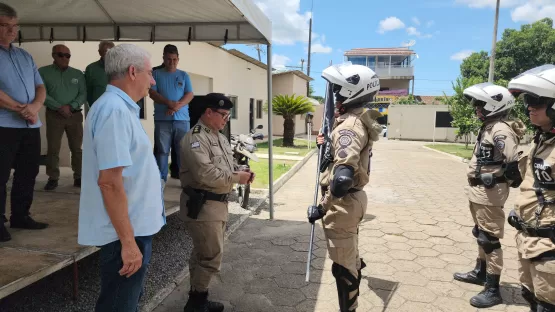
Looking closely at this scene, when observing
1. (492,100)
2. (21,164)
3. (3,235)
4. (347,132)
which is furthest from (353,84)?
(3,235)

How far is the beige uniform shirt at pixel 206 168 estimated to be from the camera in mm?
2752

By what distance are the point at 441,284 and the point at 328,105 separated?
6.78 ft

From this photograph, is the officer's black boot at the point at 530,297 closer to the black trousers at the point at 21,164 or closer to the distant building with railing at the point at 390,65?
the black trousers at the point at 21,164

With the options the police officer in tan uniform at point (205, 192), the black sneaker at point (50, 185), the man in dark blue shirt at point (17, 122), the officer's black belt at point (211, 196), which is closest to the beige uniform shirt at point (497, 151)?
the police officer in tan uniform at point (205, 192)

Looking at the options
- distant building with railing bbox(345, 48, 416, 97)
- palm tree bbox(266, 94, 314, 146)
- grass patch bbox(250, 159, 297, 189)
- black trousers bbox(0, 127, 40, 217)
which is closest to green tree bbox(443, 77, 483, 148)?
palm tree bbox(266, 94, 314, 146)

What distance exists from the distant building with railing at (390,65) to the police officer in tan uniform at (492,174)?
45.3m

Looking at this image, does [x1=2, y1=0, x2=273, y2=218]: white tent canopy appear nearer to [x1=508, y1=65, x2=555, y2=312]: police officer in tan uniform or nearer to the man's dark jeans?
[x1=508, y1=65, x2=555, y2=312]: police officer in tan uniform

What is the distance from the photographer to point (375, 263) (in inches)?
161

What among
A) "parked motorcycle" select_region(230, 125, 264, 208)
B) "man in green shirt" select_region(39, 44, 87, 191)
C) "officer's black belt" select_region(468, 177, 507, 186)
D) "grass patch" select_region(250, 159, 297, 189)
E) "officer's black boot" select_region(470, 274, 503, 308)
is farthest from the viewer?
"grass patch" select_region(250, 159, 297, 189)

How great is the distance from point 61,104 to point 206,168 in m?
2.87

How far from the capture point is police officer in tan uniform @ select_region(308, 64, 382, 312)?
2.69 m

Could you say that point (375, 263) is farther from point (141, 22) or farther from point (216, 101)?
point (141, 22)

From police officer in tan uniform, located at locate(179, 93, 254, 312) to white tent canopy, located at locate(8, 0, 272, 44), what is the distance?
5.44 ft

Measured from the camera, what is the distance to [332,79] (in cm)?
284
